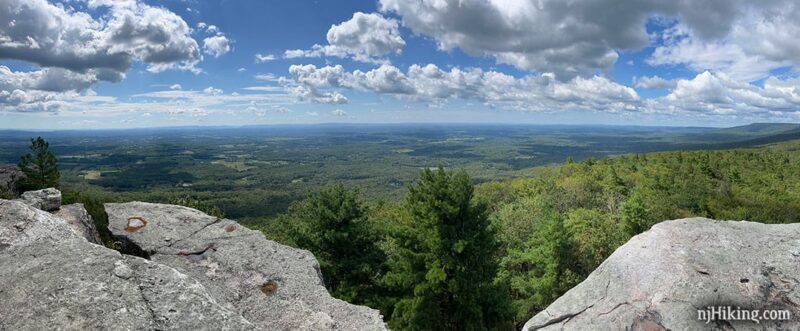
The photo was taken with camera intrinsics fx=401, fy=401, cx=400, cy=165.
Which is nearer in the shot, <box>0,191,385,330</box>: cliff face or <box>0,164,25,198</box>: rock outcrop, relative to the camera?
<box>0,191,385,330</box>: cliff face

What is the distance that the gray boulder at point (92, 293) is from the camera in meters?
5.70

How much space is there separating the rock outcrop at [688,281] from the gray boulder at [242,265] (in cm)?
762

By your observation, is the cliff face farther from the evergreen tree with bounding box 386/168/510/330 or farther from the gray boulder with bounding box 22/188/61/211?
the evergreen tree with bounding box 386/168/510/330

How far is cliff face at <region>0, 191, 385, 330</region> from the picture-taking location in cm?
583

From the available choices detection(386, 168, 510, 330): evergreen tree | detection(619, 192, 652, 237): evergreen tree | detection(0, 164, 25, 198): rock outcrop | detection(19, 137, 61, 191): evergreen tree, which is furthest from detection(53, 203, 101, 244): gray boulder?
detection(619, 192, 652, 237): evergreen tree

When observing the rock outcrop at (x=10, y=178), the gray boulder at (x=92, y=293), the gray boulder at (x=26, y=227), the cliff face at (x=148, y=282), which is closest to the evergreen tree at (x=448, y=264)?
the cliff face at (x=148, y=282)

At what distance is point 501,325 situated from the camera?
21.5 m

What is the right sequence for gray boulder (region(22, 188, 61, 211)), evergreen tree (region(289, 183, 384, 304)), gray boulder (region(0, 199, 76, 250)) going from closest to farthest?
gray boulder (region(0, 199, 76, 250)), gray boulder (region(22, 188, 61, 211)), evergreen tree (region(289, 183, 384, 304))

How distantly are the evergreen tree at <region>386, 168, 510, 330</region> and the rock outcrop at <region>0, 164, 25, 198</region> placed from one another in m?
17.2

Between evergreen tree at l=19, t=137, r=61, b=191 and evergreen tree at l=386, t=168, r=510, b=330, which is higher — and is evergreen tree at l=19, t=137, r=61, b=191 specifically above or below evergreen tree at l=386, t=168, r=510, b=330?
above

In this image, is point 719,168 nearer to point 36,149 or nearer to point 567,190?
point 567,190

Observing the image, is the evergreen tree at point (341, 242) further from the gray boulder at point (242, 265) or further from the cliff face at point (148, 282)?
the cliff face at point (148, 282)

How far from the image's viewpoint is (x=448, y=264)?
1959cm

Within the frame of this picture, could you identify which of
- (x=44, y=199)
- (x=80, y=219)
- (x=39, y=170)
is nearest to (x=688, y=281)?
(x=80, y=219)
